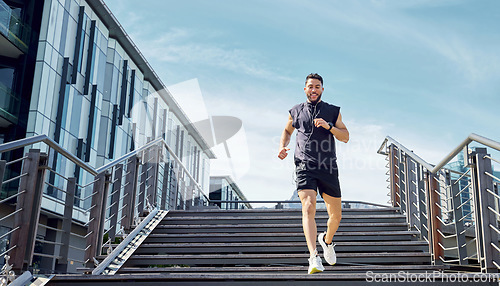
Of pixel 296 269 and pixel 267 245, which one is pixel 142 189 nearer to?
pixel 267 245

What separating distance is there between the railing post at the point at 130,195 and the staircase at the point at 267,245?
383mm

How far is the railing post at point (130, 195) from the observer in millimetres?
7051

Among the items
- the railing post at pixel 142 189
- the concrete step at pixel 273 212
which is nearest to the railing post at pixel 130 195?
the railing post at pixel 142 189

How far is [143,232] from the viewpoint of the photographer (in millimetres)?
6902

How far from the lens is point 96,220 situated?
5.68 metres

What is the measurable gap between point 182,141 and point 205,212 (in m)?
38.4

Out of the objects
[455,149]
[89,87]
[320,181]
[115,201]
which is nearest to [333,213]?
[320,181]

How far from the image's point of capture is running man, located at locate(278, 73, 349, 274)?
4.81 meters

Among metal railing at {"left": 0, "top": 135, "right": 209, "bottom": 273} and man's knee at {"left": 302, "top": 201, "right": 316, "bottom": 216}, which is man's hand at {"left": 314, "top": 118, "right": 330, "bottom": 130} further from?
metal railing at {"left": 0, "top": 135, "right": 209, "bottom": 273}

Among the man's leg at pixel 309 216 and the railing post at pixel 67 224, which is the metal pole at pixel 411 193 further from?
the railing post at pixel 67 224

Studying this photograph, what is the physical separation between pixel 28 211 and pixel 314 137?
2653 mm

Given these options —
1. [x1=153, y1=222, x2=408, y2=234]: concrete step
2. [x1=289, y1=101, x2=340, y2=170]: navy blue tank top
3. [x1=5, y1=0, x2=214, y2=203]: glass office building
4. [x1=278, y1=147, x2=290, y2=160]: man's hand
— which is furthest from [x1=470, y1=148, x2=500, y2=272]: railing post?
[x1=5, y1=0, x2=214, y2=203]: glass office building

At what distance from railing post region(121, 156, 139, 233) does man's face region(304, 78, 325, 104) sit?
10.6ft

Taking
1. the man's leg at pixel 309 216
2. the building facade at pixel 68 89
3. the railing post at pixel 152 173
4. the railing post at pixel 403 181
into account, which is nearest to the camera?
the man's leg at pixel 309 216
